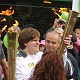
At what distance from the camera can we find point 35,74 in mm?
1818

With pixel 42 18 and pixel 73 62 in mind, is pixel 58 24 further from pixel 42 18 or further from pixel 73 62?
pixel 42 18

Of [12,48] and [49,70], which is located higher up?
[12,48]

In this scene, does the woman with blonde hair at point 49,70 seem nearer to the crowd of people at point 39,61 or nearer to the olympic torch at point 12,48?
the crowd of people at point 39,61

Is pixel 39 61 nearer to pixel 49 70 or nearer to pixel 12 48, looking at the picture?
pixel 49 70

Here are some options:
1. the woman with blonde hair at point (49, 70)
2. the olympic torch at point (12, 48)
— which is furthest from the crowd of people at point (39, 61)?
the olympic torch at point (12, 48)

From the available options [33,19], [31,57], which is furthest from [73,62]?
[33,19]

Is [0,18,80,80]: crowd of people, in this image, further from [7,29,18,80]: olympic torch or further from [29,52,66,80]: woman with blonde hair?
[7,29,18,80]: olympic torch

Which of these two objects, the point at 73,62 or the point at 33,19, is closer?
the point at 73,62

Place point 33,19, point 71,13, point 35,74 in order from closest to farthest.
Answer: point 35,74 < point 71,13 < point 33,19

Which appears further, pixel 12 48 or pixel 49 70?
pixel 12 48

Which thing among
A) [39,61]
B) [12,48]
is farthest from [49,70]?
[12,48]

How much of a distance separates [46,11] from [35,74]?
5.33m

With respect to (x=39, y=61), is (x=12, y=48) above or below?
above

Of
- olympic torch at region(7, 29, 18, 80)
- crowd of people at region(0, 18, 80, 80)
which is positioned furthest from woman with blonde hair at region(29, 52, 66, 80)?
olympic torch at region(7, 29, 18, 80)
